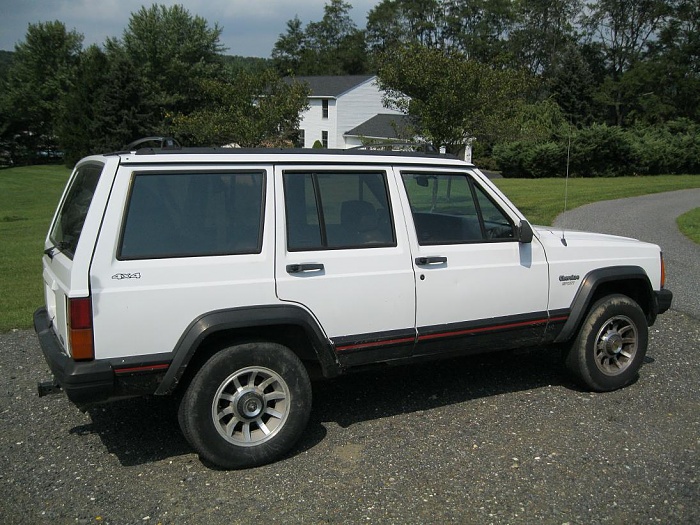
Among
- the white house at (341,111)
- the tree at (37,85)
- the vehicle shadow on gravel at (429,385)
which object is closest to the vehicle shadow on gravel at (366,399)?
the vehicle shadow on gravel at (429,385)

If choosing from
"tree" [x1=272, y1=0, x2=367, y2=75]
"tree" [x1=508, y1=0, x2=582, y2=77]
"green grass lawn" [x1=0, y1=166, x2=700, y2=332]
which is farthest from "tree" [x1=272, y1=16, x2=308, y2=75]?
"green grass lawn" [x1=0, y1=166, x2=700, y2=332]

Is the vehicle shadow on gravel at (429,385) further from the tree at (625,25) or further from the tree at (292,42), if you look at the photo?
the tree at (292,42)

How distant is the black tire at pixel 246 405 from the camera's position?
4.01m

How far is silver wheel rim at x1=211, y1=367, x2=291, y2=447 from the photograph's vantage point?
162 inches

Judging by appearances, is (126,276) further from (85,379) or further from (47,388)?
(47,388)

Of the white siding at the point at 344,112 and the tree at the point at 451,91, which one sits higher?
the white siding at the point at 344,112

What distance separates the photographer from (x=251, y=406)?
164 inches

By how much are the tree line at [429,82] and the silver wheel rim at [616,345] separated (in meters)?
7.05

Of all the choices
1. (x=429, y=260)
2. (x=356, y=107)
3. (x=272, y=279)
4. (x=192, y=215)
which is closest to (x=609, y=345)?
(x=429, y=260)

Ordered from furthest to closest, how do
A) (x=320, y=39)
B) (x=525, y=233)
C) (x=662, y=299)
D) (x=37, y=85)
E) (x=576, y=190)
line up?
(x=320, y=39) < (x=37, y=85) < (x=576, y=190) < (x=662, y=299) < (x=525, y=233)

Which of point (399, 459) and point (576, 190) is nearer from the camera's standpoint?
point (399, 459)

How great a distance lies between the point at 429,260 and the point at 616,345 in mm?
1965

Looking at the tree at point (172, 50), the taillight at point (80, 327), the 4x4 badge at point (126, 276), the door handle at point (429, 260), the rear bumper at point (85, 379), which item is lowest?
the rear bumper at point (85, 379)

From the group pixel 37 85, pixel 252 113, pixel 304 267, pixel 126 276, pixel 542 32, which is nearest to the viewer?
pixel 126 276
